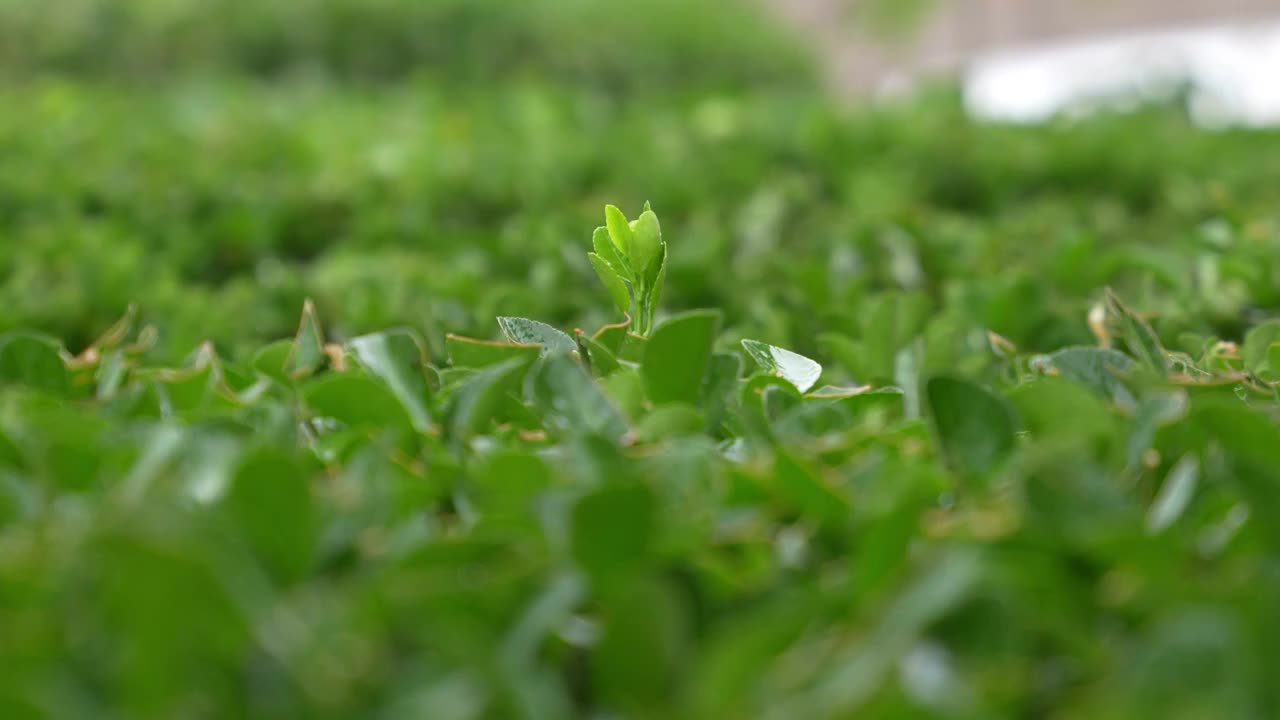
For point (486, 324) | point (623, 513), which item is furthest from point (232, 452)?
point (486, 324)

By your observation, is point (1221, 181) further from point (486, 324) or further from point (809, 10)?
point (809, 10)

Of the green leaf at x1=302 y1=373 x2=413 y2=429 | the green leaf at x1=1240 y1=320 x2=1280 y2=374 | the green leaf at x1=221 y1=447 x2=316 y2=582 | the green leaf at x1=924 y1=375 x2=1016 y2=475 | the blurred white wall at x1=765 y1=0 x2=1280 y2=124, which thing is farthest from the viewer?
the blurred white wall at x1=765 y1=0 x2=1280 y2=124

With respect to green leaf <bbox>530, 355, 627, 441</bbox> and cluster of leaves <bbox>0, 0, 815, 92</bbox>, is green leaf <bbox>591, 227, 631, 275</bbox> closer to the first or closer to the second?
green leaf <bbox>530, 355, 627, 441</bbox>

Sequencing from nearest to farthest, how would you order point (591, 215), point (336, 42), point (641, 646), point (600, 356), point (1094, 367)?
point (641, 646), point (1094, 367), point (600, 356), point (591, 215), point (336, 42)

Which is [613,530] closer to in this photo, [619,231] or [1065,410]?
[1065,410]

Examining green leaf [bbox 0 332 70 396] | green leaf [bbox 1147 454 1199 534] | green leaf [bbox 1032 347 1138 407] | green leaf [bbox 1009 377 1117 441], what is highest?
green leaf [bbox 1147 454 1199 534]

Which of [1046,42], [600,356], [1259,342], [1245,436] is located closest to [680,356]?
[600,356]

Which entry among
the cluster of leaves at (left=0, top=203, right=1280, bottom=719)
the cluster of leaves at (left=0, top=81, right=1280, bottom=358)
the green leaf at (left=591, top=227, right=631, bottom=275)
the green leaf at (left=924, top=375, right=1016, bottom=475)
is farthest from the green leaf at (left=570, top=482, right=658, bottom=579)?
the cluster of leaves at (left=0, top=81, right=1280, bottom=358)

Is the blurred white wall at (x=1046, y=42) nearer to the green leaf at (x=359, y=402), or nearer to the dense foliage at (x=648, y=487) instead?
the dense foliage at (x=648, y=487)
